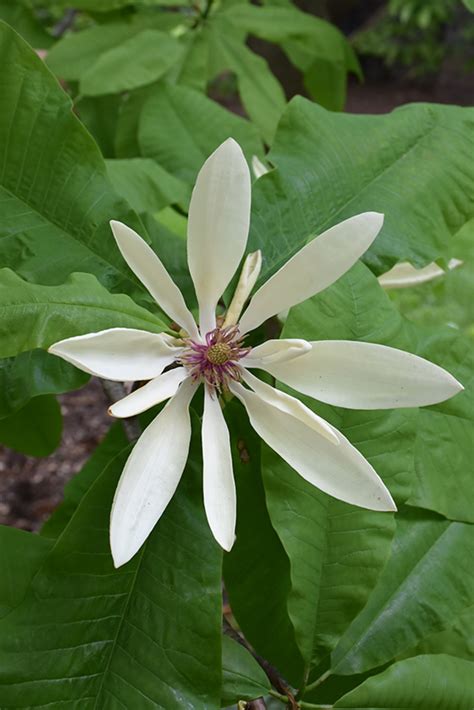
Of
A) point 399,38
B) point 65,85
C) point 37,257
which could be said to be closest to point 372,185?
point 37,257

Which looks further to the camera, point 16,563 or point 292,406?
point 16,563

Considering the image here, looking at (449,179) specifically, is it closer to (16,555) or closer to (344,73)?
(16,555)

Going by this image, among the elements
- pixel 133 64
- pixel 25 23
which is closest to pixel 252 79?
pixel 133 64

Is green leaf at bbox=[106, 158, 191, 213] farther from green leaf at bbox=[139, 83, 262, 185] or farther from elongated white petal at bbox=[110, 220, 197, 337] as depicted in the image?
elongated white petal at bbox=[110, 220, 197, 337]

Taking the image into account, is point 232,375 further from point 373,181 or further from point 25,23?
point 25,23

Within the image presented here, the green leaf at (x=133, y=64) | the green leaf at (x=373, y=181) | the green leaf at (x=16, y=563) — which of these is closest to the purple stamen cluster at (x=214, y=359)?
the green leaf at (x=373, y=181)

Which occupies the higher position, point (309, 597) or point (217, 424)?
point (217, 424)
